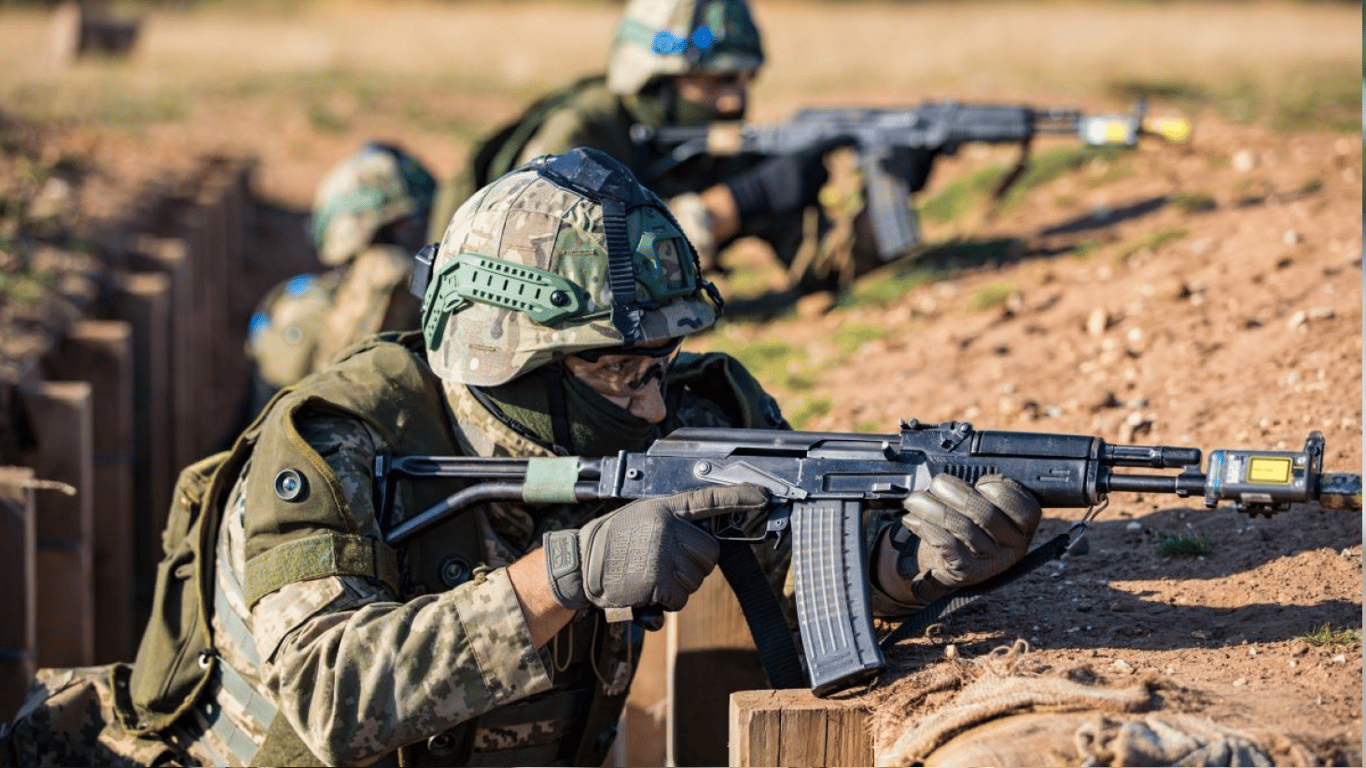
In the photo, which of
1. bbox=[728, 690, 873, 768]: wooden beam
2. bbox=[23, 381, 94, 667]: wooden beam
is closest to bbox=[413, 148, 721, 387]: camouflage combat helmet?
bbox=[728, 690, 873, 768]: wooden beam

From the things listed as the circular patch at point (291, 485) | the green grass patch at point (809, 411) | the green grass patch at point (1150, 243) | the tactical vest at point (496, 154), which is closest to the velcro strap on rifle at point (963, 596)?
the circular patch at point (291, 485)

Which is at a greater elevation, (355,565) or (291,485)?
(291,485)

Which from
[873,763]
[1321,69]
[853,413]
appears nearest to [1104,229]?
[853,413]

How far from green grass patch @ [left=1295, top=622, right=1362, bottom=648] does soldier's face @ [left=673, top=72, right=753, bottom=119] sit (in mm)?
6068

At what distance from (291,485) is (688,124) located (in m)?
5.89

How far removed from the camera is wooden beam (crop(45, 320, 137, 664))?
7.85 m

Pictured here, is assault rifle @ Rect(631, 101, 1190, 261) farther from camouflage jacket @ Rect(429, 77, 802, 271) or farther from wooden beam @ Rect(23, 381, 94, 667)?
wooden beam @ Rect(23, 381, 94, 667)

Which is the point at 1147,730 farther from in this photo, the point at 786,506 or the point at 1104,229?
the point at 1104,229

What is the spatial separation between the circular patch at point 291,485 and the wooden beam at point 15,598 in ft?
6.78

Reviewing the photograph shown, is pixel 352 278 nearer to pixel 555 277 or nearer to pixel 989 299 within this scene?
pixel 989 299

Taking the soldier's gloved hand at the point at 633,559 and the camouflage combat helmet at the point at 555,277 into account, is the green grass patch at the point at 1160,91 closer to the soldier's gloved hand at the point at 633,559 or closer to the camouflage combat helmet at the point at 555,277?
the camouflage combat helmet at the point at 555,277

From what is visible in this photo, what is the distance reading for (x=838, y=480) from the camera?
4.10 meters

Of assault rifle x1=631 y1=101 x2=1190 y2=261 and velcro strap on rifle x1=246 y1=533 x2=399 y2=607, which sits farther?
assault rifle x1=631 y1=101 x2=1190 y2=261

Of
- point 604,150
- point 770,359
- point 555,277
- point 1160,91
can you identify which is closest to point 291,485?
point 555,277
